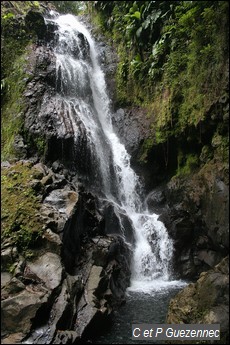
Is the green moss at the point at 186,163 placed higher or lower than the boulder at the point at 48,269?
higher

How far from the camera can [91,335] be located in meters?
6.41

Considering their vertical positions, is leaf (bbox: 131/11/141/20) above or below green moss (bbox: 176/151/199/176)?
above

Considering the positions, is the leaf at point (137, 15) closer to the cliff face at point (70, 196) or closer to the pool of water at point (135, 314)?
the cliff face at point (70, 196)

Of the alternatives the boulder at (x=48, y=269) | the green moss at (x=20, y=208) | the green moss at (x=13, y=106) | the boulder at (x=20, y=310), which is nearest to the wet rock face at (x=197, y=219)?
the boulder at (x=48, y=269)

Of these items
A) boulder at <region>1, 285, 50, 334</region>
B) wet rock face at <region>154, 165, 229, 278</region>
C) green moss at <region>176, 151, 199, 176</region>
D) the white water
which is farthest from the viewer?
green moss at <region>176, 151, 199, 176</region>

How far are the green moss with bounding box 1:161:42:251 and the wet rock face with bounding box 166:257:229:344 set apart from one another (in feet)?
11.3

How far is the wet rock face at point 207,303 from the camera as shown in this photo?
5.84 meters

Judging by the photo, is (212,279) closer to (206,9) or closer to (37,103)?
(206,9)

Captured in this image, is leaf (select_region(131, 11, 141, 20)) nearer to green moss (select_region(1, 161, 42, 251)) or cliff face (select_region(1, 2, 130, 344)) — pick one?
cliff face (select_region(1, 2, 130, 344))

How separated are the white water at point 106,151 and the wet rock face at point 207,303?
239 cm

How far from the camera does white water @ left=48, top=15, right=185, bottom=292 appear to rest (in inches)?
400

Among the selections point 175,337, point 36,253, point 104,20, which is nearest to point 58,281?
point 36,253

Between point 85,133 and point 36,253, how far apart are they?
571cm

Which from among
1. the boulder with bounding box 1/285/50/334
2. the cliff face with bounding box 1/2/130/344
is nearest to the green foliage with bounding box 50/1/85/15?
the cliff face with bounding box 1/2/130/344
